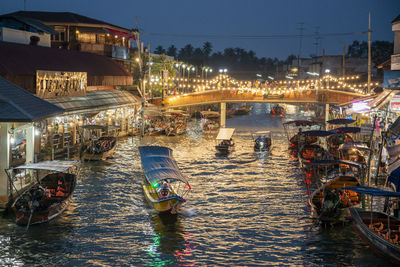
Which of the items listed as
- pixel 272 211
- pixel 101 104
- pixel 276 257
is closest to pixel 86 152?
pixel 101 104

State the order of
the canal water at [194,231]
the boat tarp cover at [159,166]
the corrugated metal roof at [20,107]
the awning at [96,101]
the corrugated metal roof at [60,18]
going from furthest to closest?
the corrugated metal roof at [60,18], the awning at [96,101], the boat tarp cover at [159,166], the corrugated metal roof at [20,107], the canal water at [194,231]

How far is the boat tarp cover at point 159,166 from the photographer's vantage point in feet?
78.2

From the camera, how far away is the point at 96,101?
44.2 m

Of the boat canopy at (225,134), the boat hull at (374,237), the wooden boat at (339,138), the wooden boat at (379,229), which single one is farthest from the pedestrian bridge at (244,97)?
the wooden boat at (379,229)

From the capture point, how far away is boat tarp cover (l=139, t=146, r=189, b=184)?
78.2ft

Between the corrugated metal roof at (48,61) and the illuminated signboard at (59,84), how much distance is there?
0.94 m

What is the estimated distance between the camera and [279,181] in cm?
3269

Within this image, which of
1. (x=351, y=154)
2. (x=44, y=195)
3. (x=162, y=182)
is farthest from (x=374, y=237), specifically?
(x=351, y=154)

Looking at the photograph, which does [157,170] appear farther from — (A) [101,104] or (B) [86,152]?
(A) [101,104]

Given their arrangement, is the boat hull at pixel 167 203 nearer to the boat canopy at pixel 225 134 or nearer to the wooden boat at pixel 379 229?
the wooden boat at pixel 379 229

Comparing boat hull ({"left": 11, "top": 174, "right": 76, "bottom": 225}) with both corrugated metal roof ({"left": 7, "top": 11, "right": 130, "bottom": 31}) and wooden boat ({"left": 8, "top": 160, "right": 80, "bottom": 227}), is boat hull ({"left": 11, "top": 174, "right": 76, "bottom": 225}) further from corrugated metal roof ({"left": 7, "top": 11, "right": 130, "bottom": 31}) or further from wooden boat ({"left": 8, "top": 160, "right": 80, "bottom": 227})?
A: corrugated metal roof ({"left": 7, "top": 11, "right": 130, "bottom": 31})

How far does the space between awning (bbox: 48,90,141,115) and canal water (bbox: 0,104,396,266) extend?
7.61m

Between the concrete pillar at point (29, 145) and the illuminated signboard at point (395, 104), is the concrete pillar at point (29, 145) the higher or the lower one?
the lower one

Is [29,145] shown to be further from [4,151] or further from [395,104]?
[395,104]
